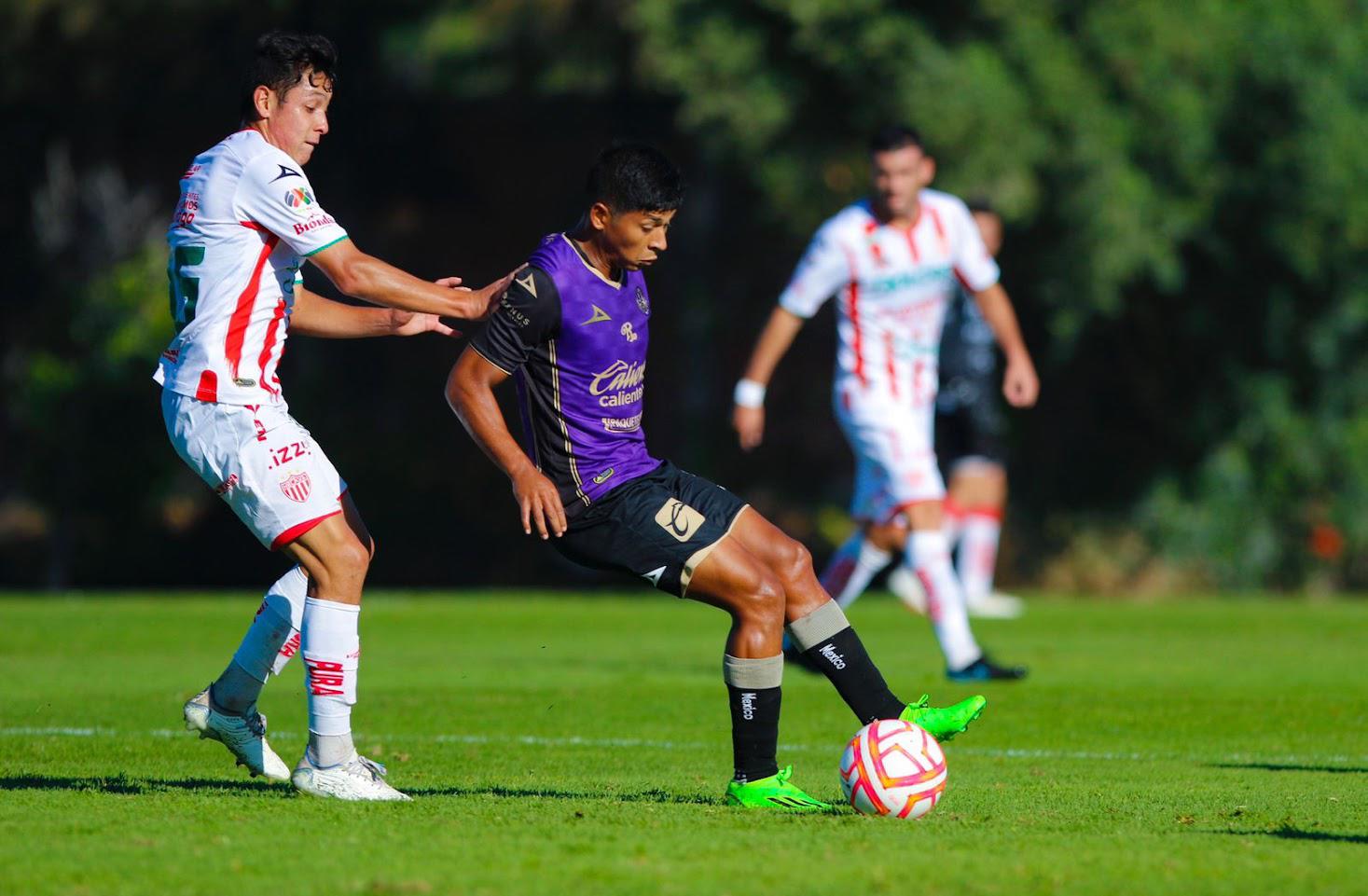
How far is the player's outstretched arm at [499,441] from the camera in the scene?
20.6ft

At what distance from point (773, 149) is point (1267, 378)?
19.7 feet

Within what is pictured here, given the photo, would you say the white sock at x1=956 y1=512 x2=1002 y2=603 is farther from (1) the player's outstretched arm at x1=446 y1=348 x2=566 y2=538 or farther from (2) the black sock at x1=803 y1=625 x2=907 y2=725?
(1) the player's outstretched arm at x1=446 y1=348 x2=566 y2=538

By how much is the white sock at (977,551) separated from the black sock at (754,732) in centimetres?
1147

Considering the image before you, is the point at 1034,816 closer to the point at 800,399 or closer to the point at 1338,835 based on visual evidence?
the point at 1338,835

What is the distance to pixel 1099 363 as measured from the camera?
76.6 ft

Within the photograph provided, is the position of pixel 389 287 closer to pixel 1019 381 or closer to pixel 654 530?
pixel 654 530

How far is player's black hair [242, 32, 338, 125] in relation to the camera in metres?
6.57

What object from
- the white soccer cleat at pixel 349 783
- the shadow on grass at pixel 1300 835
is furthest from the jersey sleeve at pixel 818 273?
the shadow on grass at pixel 1300 835

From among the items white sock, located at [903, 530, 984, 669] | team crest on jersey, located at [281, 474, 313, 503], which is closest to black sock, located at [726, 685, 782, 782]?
team crest on jersey, located at [281, 474, 313, 503]

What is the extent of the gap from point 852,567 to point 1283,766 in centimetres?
403

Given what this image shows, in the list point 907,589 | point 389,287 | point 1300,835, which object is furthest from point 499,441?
point 907,589

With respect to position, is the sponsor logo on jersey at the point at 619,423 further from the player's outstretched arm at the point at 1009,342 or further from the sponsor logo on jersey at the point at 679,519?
the player's outstretched arm at the point at 1009,342

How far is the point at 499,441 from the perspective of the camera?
6352mm

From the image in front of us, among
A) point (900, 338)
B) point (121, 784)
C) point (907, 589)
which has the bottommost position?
point (907, 589)
